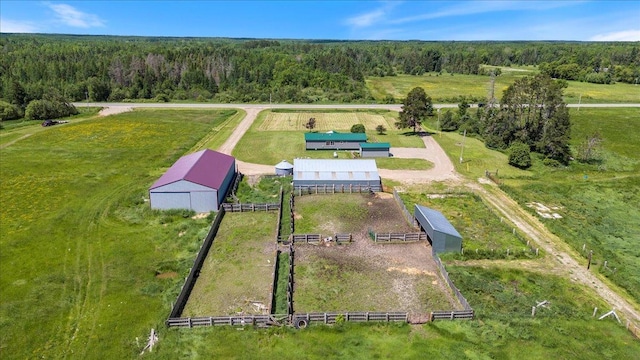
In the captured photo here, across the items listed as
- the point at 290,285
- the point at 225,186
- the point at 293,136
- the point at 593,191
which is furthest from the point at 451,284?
the point at 293,136

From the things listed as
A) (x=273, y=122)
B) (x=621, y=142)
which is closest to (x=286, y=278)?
(x=273, y=122)

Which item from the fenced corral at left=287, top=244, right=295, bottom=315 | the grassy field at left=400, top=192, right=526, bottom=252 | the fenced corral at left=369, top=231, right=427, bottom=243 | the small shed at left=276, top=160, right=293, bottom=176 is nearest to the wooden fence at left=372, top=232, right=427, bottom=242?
the fenced corral at left=369, top=231, right=427, bottom=243

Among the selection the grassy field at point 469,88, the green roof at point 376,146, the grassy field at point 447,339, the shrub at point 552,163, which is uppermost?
the grassy field at point 469,88

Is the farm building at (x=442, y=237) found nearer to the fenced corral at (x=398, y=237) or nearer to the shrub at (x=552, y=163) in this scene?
the fenced corral at (x=398, y=237)

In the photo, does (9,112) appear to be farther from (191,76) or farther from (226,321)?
(226,321)

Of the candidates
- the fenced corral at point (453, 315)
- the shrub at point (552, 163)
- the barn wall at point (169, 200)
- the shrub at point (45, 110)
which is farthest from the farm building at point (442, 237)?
the shrub at point (45, 110)

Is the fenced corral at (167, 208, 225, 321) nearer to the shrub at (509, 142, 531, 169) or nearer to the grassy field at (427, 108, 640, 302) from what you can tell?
the grassy field at (427, 108, 640, 302)
